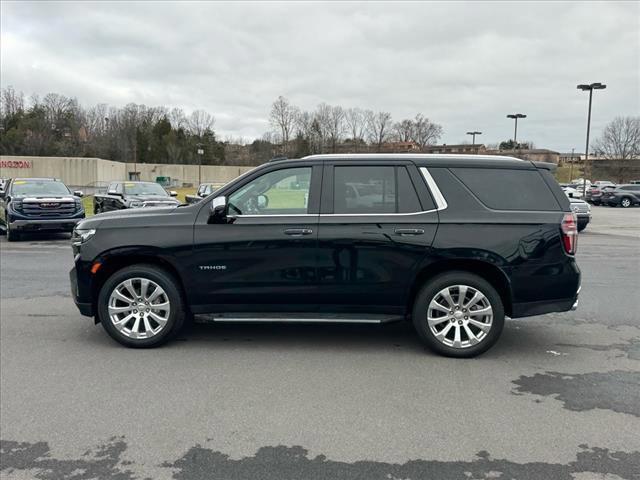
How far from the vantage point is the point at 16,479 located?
298cm

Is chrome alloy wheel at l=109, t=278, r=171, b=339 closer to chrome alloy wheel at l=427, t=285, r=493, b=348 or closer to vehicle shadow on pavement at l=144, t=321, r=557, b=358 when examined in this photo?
vehicle shadow on pavement at l=144, t=321, r=557, b=358

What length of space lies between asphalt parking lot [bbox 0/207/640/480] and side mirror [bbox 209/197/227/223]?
51.5 inches

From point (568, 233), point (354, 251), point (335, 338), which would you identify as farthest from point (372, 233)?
point (568, 233)

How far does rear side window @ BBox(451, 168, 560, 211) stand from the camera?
4.99 metres

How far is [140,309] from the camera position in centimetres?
516

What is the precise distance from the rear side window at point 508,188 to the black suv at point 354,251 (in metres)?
0.01

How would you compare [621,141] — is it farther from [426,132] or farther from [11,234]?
[11,234]

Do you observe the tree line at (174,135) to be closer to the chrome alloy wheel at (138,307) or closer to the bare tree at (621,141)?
the bare tree at (621,141)

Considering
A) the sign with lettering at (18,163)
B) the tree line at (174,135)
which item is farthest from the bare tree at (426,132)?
the sign with lettering at (18,163)

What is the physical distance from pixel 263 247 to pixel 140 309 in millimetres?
1397

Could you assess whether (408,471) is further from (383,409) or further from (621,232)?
(621,232)

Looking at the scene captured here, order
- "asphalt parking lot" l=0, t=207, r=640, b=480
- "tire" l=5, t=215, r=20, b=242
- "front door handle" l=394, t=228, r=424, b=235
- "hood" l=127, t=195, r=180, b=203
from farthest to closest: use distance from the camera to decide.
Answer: "hood" l=127, t=195, r=180, b=203 < "tire" l=5, t=215, r=20, b=242 < "front door handle" l=394, t=228, r=424, b=235 < "asphalt parking lot" l=0, t=207, r=640, b=480

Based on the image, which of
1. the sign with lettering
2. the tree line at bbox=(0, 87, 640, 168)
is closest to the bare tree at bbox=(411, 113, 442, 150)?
the tree line at bbox=(0, 87, 640, 168)

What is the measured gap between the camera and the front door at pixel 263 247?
16.3ft
